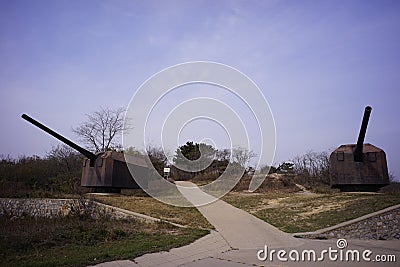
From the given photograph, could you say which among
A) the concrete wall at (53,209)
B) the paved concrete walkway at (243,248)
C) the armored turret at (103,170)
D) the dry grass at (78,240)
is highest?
the armored turret at (103,170)

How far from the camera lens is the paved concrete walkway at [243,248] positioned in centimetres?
574

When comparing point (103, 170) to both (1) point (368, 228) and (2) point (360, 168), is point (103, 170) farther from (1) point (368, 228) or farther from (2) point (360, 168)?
(2) point (360, 168)

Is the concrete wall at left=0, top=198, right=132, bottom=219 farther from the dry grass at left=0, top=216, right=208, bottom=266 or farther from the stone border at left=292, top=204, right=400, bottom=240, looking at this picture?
the stone border at left=292, top=204, right=400, bottom=240

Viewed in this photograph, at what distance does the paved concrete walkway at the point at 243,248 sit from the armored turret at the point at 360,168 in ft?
23.8

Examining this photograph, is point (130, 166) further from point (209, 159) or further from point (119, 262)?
point (209, 159)

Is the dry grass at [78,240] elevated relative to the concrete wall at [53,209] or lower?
lower

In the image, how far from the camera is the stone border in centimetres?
897

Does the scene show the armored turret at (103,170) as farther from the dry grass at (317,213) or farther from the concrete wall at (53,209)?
the dry grass at (317,213)

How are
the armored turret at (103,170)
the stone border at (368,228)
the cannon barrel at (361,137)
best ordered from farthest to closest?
the armored turret at (103,170) < the cannon barrel at (361,137) < the stone border at (368,228)

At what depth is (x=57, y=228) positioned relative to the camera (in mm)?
8594

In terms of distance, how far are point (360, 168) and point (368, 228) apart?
6.97m

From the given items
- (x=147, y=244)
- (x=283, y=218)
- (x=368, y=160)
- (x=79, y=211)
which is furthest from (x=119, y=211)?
(x=368, y=160)

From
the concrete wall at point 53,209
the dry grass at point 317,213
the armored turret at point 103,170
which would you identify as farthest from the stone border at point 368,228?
the armored turret at point 103,170

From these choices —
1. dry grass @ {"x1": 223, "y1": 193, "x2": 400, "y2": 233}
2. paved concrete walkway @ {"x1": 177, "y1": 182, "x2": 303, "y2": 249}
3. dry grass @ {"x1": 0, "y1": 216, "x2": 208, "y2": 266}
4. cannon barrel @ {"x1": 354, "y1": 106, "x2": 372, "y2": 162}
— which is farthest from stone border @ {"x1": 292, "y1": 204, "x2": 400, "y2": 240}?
cannon barrel @ {"x1": 354, "y1": 106, "x2": 372, "y2": 162}
